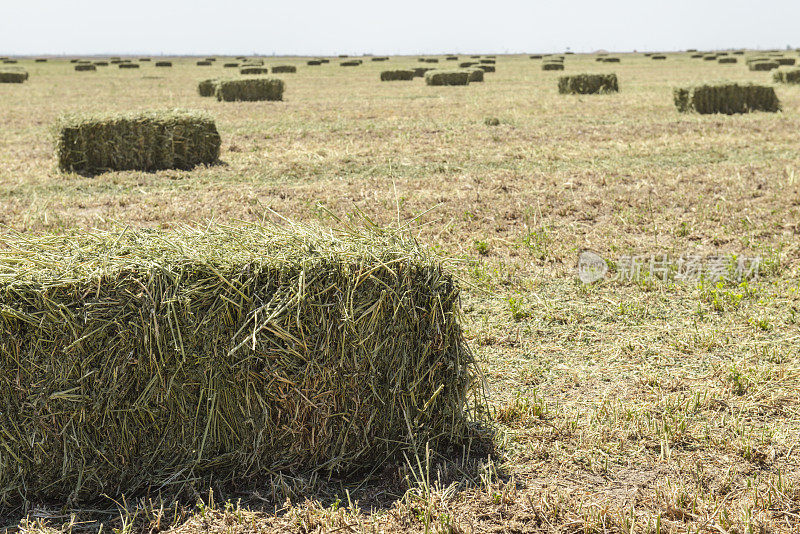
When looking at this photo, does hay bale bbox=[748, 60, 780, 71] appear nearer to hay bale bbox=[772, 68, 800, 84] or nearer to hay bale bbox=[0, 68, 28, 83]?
hay bale bbox=[772, 68, 800, 84]

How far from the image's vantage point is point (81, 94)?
82.3 feet

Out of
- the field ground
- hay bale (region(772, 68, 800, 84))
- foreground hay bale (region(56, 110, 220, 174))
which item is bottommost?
the field ground

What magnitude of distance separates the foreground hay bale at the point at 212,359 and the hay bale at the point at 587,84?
2127 cm

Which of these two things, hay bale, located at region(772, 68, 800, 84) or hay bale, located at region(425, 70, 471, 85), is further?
hay bale, located at region(425, 70, 471, 85)

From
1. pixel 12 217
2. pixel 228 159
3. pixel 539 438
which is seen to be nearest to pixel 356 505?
pixel 539 438

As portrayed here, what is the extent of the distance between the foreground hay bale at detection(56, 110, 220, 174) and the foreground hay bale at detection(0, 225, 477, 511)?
787 cm

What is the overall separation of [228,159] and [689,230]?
7.27 m

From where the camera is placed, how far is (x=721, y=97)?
16.9 metres

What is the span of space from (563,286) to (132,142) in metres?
7.56

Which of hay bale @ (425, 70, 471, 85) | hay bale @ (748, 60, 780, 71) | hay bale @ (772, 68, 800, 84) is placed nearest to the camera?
hay bale @ (772, 68, 800, 84)

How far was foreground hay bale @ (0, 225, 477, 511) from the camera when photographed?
311 cm

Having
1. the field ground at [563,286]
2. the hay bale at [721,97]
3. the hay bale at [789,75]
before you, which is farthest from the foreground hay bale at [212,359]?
the hay bale at [789,75]

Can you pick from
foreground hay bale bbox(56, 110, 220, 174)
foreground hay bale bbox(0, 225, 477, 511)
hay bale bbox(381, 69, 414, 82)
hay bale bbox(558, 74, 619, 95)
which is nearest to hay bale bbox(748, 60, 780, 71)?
→ hay bale bbox(558, 74, 619, 95)

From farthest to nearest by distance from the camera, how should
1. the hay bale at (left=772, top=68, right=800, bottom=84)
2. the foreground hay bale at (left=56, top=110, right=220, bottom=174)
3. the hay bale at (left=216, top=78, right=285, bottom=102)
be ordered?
the hay bale at (left=772, top=68, right=800, bottom=84) → the hay bale at (left=216, top=78, right=285, bottom=102) → the foreground hay bale at (left=56, top=110, right=220, bottom=174)
